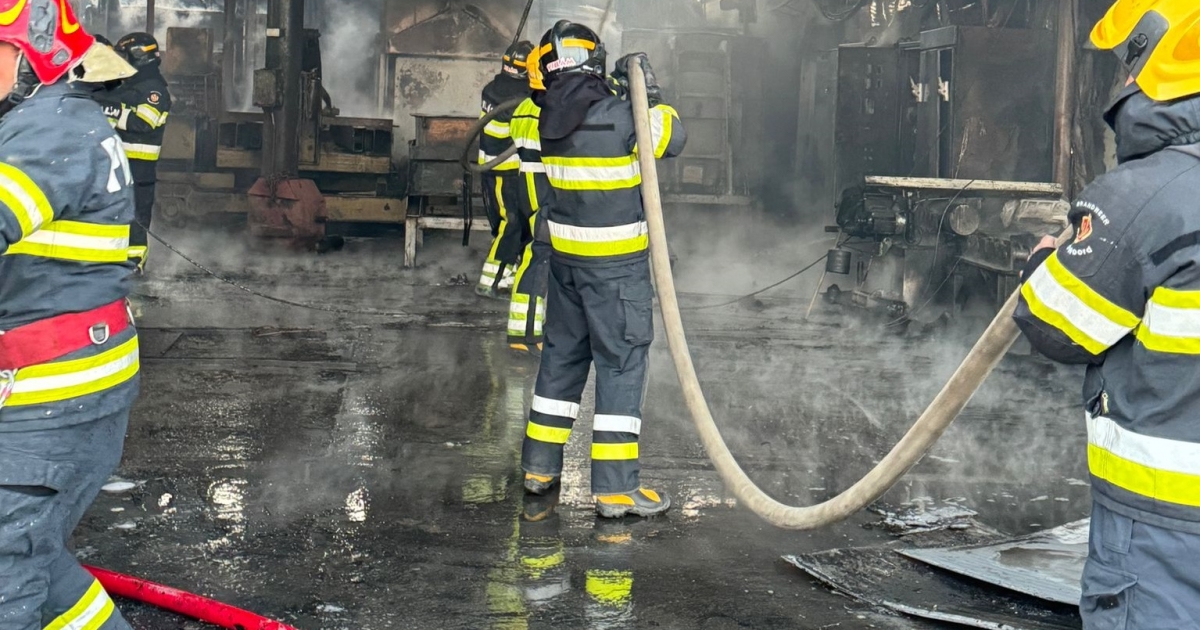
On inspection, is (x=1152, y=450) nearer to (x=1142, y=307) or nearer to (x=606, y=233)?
(x=1142, y=307)

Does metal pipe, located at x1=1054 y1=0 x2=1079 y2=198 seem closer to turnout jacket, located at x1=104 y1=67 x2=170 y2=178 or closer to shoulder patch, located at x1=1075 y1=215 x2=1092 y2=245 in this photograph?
turnout jacket, located at x1=104 y1=67 x2=170 y2=178

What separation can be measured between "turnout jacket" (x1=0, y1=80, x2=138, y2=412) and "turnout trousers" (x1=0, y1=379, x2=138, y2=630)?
2cm

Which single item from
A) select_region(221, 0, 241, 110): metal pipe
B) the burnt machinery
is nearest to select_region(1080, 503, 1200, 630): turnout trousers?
the burnt machinery

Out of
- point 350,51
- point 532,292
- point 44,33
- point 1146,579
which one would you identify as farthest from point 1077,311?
point 350,51

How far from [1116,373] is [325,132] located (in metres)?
13.2

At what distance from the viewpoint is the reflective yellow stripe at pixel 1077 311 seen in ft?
8.02

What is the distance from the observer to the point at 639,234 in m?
5.23

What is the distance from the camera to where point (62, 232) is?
9.52 ft

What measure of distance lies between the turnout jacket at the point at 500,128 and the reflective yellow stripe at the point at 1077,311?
7082 mm

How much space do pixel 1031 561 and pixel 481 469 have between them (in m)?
2.58

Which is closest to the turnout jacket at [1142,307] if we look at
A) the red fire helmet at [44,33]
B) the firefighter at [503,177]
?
the red fire helmet at [44,33]

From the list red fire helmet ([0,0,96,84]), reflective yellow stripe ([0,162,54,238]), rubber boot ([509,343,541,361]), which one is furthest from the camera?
rubber boot ([509,343,541,361])

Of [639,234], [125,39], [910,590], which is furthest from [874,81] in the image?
[910,590]

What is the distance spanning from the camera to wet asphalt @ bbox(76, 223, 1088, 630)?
427 centimetres
